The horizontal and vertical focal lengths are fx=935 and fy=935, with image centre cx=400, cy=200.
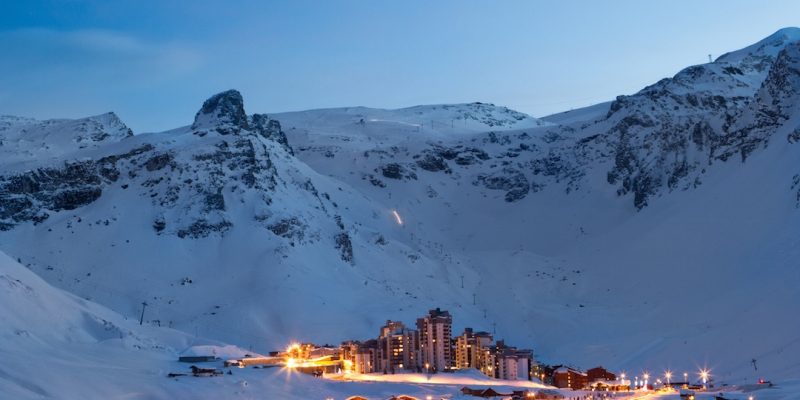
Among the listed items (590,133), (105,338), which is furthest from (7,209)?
(590,133)

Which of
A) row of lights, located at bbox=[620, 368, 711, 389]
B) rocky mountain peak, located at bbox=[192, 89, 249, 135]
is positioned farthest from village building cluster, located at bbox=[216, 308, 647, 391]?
rocky mountain peak, located at bbox=[192, 89, 249, 135]

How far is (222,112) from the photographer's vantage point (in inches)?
5920

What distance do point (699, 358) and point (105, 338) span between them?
2090 inches

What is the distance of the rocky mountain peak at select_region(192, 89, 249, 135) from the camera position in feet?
488

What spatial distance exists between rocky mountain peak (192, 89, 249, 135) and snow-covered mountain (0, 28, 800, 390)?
404mm

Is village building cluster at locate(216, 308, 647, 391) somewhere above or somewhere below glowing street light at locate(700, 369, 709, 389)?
above

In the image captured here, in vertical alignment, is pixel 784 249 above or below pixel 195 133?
below

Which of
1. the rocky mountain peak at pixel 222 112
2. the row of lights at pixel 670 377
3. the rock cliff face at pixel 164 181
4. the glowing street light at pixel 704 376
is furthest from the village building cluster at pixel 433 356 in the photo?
the rocky mountain peak at pixel 222 112

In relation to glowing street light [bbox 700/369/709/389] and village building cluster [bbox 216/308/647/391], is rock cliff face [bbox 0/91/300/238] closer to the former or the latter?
village building cluster [bbox 216/308/647/391]

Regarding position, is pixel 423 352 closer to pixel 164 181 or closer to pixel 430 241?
pixel 164 181

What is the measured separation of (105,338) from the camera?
7138 centimetres

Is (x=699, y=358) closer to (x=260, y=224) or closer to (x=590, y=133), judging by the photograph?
(x=260, y=224)

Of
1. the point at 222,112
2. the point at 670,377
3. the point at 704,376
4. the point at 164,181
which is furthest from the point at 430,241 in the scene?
the point at 704,376

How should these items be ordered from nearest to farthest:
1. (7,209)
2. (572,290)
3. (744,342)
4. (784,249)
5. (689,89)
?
(744,342), (784,249), (7,209), (572,290), (689,89)
